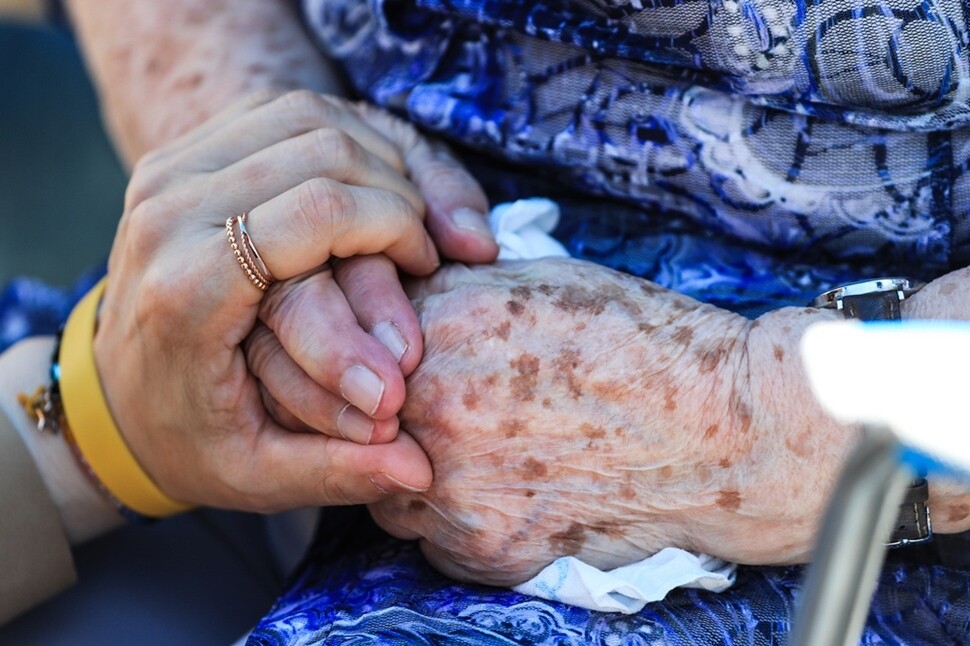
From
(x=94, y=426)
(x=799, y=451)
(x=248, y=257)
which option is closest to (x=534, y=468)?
(x=799, y=451)

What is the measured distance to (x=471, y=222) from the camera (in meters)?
1.08

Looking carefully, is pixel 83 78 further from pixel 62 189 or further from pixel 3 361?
pixel 3 361

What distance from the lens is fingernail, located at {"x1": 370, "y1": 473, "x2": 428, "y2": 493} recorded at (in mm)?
932

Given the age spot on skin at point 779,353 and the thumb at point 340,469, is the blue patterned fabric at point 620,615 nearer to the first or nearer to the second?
the thumb at point 340,469

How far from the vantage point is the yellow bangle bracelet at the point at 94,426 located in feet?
3.73

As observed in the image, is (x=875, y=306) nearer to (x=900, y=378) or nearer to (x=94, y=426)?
(x=900, y=378)

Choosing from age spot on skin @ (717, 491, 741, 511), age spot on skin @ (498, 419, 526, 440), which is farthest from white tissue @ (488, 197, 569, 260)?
age spot on skin @ (717, 491, 741, 511)

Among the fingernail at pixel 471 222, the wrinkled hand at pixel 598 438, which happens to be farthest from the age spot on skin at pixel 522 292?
the fingernail at pixel 471 222

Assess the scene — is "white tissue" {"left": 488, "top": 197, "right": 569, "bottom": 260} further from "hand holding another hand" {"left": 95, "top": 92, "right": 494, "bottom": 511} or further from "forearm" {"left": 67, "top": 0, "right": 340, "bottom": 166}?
"forearm" {"left": 67, "top": 0, "right": 340, "bottom": 166}

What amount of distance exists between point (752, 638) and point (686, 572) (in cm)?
9

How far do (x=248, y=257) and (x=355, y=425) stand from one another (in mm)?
208

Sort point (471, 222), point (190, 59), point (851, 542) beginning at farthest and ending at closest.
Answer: point (190, 59)
point (471, 222)
point (851, 542)

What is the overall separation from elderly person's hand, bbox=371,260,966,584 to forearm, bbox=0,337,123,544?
1.58 feet

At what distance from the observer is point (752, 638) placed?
0.88m
